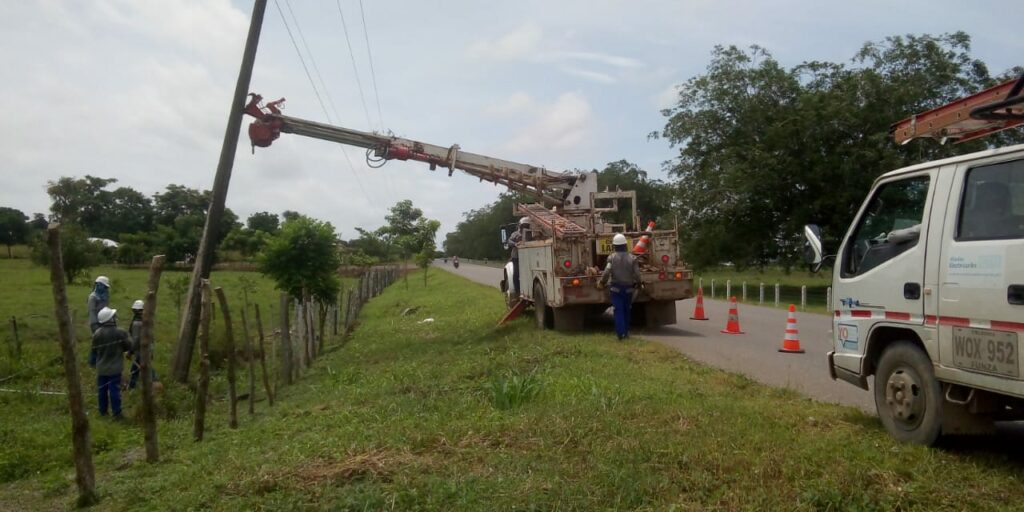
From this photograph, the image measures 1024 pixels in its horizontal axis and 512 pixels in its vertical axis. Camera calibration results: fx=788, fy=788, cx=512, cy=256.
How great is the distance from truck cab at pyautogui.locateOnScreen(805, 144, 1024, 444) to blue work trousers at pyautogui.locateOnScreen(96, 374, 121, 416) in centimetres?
955

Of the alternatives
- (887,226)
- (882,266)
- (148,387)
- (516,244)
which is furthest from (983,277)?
(516,244)

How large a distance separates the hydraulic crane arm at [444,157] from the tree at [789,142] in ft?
37.5

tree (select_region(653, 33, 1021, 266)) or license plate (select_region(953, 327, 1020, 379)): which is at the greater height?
tree (select_region(653, 33, 1021, 266))

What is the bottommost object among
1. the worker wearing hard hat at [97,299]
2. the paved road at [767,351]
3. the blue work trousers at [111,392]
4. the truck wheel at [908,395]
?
the blue work trousers at [111,392]

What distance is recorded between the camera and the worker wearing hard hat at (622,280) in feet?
39.3

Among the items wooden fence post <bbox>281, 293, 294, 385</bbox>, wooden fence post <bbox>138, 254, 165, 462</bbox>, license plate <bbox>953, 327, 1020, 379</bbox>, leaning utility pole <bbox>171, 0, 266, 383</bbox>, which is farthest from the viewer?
leaning utility pole <bbox>171, 0, 266, 383</bbox>

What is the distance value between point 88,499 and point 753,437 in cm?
527

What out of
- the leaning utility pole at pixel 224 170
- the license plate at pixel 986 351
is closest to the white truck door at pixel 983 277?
the license plate at pixel 986 351

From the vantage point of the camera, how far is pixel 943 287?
17.0 feet

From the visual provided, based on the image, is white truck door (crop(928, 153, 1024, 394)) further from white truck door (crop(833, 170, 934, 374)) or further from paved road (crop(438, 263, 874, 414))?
paved road (crop(438, 263, 874, 414))

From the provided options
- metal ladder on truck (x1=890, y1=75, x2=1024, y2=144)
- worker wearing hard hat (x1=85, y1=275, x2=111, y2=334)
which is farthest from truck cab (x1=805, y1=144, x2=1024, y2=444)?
worker wearing hard hat (x1=85, y1=275, x2=111, y2=334)

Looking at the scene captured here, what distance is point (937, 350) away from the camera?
5250mm

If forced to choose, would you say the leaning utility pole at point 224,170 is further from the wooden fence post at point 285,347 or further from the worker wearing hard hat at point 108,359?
the worker wearing hard hat at point 108,359

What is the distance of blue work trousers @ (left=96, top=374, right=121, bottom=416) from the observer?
435 inches
